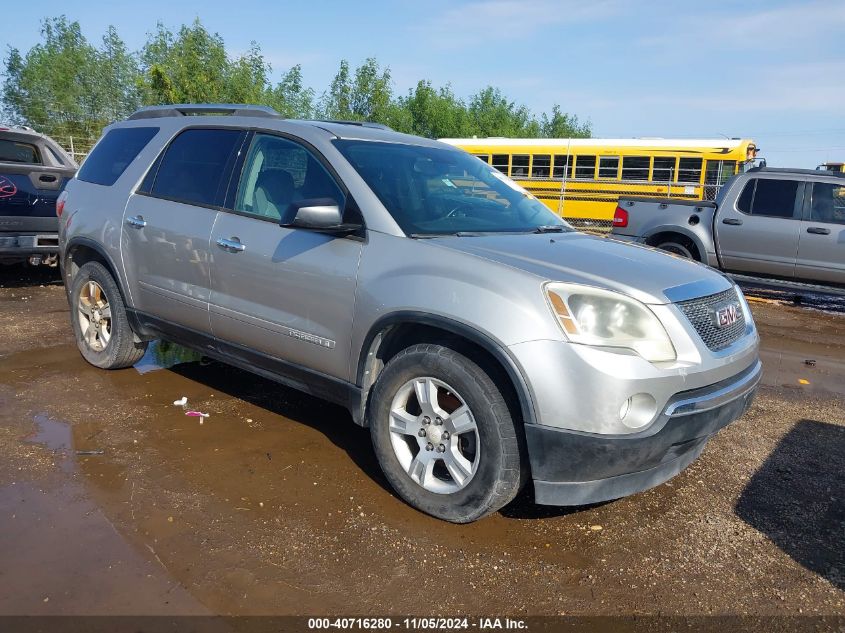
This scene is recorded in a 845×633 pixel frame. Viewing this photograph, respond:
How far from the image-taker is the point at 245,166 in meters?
4.21

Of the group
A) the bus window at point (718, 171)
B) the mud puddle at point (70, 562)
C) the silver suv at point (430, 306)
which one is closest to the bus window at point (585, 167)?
the bus window at point (718, 171)

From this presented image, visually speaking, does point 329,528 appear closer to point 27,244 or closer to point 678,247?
point 27,244

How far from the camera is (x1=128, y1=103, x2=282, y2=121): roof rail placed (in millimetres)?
4559

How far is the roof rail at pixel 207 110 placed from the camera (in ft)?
15.0

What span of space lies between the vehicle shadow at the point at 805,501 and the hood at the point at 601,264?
3.78 feet

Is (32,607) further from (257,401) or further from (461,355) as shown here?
(257,401)

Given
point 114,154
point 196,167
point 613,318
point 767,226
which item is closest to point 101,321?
point 114,154

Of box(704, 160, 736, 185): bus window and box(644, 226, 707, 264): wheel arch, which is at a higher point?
box(704, 160, 736, 185): bus window

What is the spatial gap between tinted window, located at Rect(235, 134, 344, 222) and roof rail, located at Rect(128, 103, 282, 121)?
1.20 ft

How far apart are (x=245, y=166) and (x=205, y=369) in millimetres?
2073

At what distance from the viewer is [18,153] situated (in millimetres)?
8641

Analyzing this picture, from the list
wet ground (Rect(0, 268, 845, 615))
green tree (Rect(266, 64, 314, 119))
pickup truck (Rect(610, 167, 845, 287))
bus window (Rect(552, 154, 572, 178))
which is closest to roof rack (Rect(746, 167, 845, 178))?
pickup truck (Rect(610, 167, 845, 287))

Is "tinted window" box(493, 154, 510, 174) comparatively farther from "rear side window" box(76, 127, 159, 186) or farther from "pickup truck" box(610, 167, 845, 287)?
"rear side window" box(76, 127, 159, 186)

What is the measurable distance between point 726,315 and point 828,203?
7.10 meters
